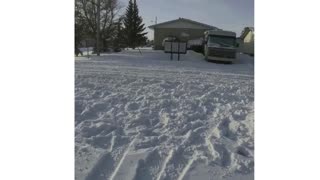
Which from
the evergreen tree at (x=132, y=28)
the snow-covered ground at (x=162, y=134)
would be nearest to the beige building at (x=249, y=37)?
the snow-covered ground at (x=162, y=134)

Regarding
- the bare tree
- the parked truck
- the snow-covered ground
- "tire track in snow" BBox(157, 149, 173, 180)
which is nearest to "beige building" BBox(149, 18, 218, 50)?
the bare tree

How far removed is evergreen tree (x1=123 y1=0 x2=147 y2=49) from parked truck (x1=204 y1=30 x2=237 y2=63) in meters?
10.8

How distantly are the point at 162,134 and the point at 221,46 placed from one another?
441 inches

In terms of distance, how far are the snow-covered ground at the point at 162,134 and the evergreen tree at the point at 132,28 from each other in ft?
65.4

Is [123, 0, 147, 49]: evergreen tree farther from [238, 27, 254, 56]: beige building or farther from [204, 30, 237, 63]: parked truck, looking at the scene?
[238, 27, 254, 56]: beige building

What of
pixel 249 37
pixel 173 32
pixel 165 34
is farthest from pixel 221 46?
pixel 165 34

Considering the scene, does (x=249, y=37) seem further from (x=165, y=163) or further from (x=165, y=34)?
(x=165, y=34)

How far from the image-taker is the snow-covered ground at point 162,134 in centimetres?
231

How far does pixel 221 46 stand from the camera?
44.9ft

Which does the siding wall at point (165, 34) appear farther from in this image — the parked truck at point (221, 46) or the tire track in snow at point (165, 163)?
the tire track in snow at point (165, 163)

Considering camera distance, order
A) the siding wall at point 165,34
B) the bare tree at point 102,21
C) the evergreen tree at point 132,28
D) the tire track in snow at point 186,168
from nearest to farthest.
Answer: the tire track in snow at point 186,168, the bare tree at point 102,21, the siding wall at point 165,34, the evergreen tree at point 132,28

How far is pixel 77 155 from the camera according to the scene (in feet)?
8.18

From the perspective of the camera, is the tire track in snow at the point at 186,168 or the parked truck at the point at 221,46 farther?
the parked truck at the point at 221,46
